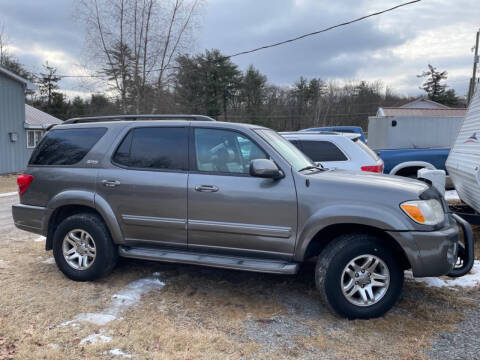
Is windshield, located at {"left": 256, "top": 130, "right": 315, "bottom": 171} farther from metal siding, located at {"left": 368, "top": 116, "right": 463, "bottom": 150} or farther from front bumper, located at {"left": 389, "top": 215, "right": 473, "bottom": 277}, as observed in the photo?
metal siding, located at {"left": 368, "top": 116, "right": 463, "bottom": 150}

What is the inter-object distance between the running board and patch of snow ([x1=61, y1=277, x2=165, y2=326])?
395 mm

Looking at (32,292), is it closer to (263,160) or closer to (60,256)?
(60,256)

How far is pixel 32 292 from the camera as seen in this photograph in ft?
13.9

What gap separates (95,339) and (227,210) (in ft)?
5.39

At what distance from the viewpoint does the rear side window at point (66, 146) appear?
180 inches

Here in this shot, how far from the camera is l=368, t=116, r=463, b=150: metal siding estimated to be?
10188mm

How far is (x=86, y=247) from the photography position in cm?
451

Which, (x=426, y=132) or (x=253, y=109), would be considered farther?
(x=253, y=109)

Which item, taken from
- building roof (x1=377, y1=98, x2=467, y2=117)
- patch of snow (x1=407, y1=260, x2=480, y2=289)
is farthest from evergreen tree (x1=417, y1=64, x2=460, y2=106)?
patch of snow (x1=407, y1=260, x2=480, y2=289)

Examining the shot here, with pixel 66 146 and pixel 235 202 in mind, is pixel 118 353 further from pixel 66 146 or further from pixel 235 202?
pixel 66 146

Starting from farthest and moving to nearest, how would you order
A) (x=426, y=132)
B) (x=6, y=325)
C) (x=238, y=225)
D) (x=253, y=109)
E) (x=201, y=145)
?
(x=253, y=109)
(x=426, y=132)
(x=201, y=145)
(x=238, y=225)
(x=6, y=325)

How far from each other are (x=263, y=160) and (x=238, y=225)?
2.32 ft

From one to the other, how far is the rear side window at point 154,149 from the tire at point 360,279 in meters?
1.85

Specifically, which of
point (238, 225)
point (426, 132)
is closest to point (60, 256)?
point (238, 225)
